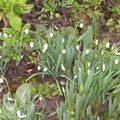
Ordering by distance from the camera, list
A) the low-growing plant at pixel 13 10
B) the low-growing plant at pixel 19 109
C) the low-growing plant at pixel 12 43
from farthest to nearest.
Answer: the low-growing plant at pixel 13 10
the low-growing plant at pixel 12 43
the low-growing plant at pixel 19 109

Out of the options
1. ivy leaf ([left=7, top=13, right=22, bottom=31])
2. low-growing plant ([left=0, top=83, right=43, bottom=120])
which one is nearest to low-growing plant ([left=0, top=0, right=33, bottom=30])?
ivy leaf ([left=7, top=13, right=22, bottom=31])

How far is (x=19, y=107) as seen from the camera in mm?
3043

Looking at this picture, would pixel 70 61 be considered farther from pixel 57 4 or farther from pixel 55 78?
pixel 57 4

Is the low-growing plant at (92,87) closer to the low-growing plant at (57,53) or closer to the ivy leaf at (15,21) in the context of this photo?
the low-growing plant at (57,53)

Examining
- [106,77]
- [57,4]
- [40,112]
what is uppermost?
[57,4]

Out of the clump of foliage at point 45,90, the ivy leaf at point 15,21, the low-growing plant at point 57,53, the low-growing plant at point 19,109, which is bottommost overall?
the clump of foliage at point 45,90

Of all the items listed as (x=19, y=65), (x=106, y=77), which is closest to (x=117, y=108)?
(x=106, y=77)

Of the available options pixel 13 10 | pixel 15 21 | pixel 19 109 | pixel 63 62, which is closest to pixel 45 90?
pixel 63 62

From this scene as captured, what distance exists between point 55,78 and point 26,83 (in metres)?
0.26

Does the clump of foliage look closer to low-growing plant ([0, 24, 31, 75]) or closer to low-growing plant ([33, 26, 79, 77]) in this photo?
low-growing plant ([33, 26, 79, 77])

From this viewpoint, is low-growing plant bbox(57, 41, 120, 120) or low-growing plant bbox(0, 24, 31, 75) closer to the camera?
low-growing plant bbox(57, 41, 120, 120)

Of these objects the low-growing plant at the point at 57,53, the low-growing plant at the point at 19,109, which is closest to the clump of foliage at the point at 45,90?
the low-growing plant at the point at 57,53

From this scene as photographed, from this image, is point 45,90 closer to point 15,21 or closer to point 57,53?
point 57,53

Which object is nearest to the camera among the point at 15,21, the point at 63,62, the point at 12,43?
the point at 63,62
